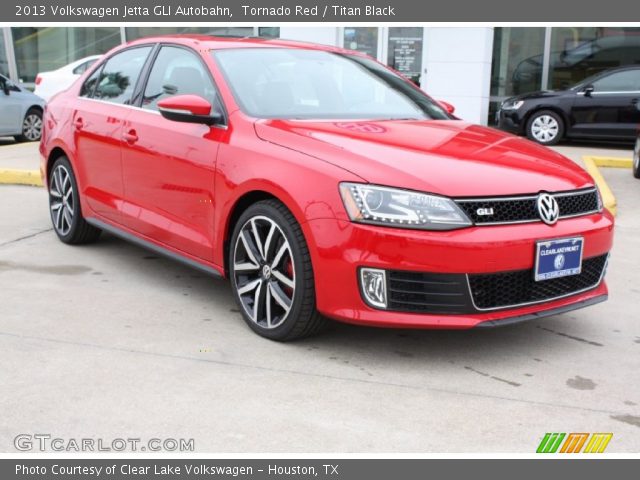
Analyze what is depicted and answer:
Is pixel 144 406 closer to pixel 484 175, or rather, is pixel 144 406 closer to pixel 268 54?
pixel 484 175

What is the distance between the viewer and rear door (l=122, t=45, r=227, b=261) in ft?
14.7

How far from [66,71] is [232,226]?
12.2 m

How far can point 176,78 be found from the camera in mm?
5012

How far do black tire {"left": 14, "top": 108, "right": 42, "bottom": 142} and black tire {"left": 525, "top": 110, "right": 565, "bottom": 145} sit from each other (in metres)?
8.42

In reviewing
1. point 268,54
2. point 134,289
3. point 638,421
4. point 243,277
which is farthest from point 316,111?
point 638,421

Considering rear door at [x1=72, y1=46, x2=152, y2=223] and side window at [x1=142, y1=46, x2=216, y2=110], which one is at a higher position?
side window at [x1=142, y1=46, x2=216, y2=110]

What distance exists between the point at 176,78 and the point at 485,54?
415 inches

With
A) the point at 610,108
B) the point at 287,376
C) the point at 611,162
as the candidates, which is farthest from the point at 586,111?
the point at 287,376

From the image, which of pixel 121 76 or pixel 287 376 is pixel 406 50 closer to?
pixel 121 76

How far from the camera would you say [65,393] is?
3436 mm

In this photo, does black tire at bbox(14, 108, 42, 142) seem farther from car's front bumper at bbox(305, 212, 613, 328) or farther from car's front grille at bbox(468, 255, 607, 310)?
car's front grille at bbox(468, 255, 607, 310)

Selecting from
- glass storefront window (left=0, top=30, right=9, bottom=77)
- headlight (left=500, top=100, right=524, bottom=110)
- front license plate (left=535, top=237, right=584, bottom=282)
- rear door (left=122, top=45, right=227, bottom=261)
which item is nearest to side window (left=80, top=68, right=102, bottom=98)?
rear door (left=122, top=45, right=227, bottom=261)

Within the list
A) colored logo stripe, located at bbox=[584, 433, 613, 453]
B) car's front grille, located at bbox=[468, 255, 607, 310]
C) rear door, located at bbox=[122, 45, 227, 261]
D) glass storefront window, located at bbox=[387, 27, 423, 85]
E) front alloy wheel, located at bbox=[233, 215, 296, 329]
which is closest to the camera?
colored logo stripe, located at bbox=[584, 433, 613, 453]

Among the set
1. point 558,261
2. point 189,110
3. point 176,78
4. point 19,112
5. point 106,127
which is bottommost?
point 19,112
